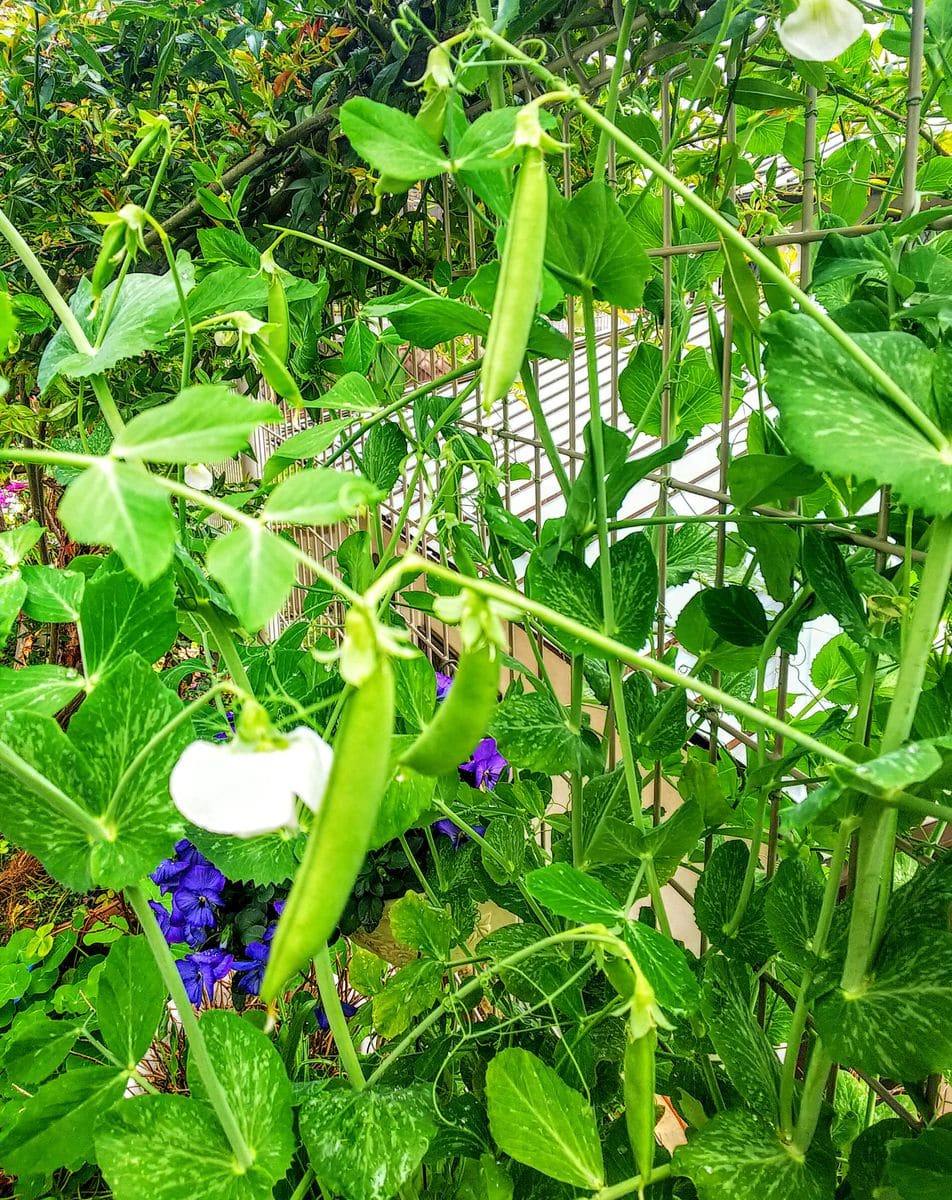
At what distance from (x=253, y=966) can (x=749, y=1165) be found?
2.14 feet

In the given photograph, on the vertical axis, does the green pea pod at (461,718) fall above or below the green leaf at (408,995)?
above

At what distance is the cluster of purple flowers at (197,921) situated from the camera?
886 mm

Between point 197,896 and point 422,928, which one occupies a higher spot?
point 422,928

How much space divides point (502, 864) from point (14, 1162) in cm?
34

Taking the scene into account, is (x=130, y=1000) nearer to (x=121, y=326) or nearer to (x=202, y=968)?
(x=121, y=326)

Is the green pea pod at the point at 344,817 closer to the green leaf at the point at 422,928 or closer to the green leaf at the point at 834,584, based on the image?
the green leaf at the point at 834,584

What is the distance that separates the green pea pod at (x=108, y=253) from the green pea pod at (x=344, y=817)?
0.25m

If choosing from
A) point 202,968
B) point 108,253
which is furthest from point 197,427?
point 202,968

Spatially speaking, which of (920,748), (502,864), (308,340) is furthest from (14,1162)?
(308,340)

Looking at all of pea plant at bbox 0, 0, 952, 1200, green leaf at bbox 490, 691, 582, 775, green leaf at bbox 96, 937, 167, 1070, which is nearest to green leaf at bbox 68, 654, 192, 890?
pea plant at bbox 0, 0, 952, 1200

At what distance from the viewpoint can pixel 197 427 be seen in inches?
9.3

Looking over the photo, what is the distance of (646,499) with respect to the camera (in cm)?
147

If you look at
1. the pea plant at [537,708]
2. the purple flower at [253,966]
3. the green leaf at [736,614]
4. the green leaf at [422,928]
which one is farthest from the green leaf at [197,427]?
the purple flower at [253,966]

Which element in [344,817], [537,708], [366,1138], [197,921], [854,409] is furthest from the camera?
[197,921]
